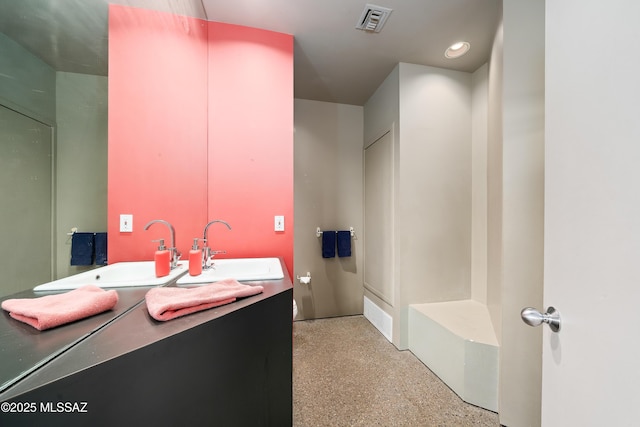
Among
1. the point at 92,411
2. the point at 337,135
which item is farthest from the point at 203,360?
the point at 337,135

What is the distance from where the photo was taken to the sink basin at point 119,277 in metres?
0.63

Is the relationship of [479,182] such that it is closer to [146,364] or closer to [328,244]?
[328,244]

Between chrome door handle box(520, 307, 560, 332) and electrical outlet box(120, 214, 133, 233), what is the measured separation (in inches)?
59.3

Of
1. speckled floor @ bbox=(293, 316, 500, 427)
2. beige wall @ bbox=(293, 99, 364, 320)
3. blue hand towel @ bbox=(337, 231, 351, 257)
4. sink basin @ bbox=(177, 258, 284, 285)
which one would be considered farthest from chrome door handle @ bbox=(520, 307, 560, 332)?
beige wall @ bbox=(293, 99, 364, 320)

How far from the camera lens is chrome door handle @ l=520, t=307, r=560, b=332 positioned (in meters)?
0.57

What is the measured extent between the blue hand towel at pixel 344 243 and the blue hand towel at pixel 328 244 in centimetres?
8

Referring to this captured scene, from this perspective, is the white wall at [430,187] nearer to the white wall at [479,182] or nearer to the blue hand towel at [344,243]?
the white wall at [479,182]

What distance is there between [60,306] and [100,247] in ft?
0.70

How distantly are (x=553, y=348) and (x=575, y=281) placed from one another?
211mm

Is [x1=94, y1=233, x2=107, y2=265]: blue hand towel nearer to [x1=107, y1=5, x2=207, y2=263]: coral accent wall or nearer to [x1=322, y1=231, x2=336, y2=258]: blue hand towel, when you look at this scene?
[x1=107, y1=5, x2=207, y2=263]: coral accent wall

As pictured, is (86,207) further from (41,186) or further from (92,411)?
(92,411)

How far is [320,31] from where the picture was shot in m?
1.60

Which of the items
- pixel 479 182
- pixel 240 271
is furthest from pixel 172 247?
pixel 479 182

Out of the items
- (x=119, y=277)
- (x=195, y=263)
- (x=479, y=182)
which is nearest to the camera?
(x=119, y=277)
